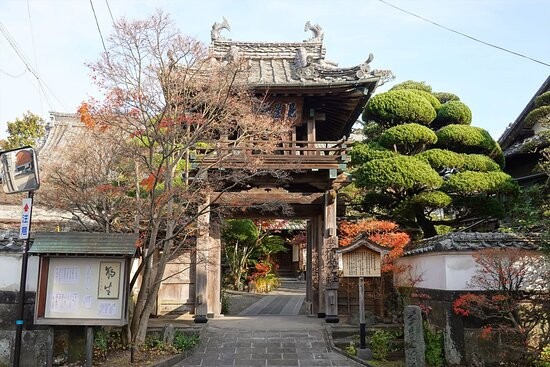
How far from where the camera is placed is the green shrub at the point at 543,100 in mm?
17862

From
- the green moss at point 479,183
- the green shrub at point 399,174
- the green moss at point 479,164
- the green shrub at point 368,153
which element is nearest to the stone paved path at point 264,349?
the green shrub at point 399,174

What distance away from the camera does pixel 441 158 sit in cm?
1834

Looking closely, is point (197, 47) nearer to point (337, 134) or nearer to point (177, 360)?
point (177, 360)

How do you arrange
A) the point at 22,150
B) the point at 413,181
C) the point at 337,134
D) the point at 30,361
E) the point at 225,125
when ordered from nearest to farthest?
1. the point at 22,150
2. the point at 30,361
3. the point at 225,125
4. the point at 413,181
5. the point at 337,134

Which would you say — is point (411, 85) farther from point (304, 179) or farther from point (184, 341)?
point (184, 341)

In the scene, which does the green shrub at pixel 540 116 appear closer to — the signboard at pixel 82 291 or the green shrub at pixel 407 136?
the green shrub at pixel 407 136

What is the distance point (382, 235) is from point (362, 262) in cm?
323

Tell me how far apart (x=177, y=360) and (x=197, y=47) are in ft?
22.3

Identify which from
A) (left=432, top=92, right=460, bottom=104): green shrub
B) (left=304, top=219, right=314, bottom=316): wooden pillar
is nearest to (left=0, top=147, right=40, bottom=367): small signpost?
(left=304, top=219, right=314, bottom=316): wooden pillar

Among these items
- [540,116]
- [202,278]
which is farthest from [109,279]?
[540,116]

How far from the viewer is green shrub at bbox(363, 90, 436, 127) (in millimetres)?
19469

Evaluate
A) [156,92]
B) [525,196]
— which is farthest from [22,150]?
[525,196]

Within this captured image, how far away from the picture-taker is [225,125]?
11.2 meters

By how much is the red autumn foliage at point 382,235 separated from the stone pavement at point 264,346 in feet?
9.17
